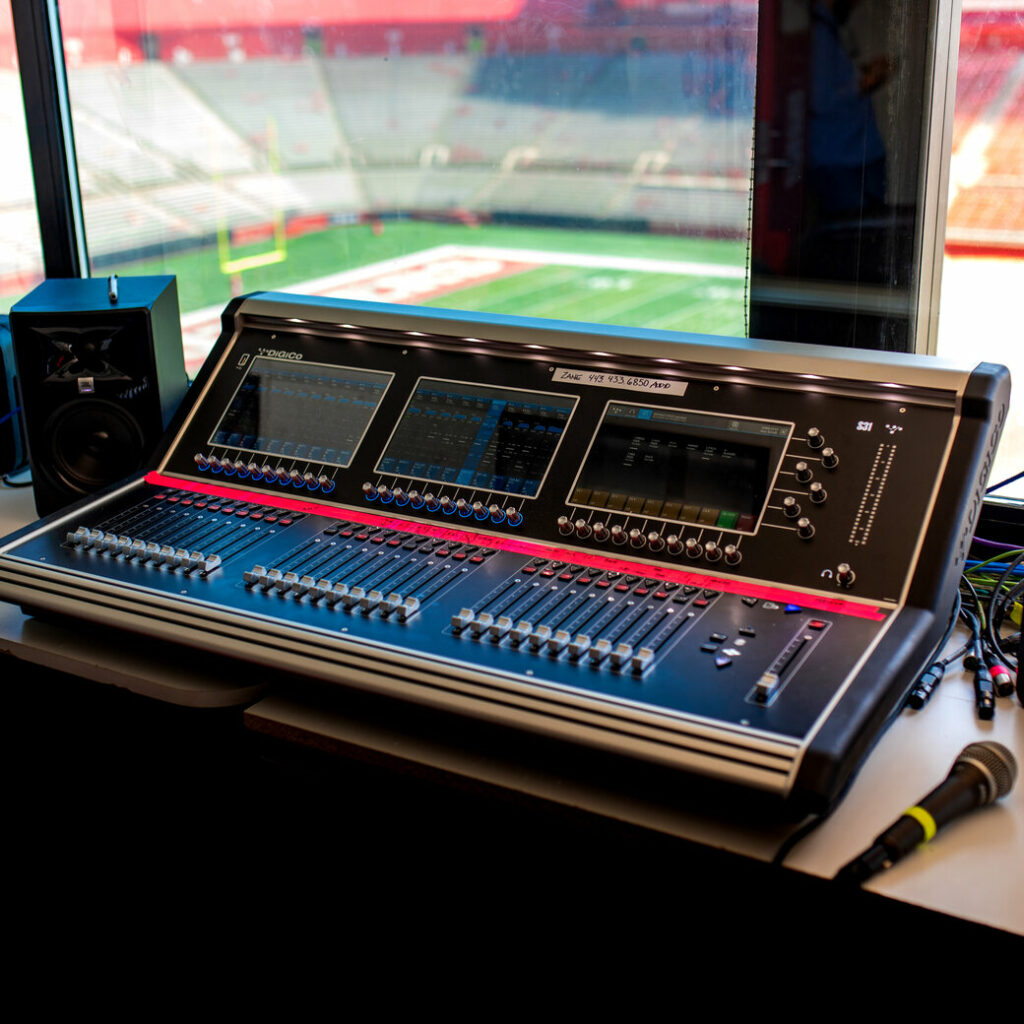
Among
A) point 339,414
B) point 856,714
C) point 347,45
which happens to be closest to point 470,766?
point 856,714

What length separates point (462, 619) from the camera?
4.65 feet

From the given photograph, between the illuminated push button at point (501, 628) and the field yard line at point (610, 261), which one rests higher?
the field yard line at point (610, 261)

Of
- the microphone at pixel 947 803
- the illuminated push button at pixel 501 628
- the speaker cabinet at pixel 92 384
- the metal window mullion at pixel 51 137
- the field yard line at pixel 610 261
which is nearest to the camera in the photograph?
the microphone at pixel 947 803

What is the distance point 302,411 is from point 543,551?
1.77ft

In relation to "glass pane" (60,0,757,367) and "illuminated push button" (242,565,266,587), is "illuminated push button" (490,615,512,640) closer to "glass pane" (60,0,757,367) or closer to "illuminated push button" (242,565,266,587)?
"illuminated push button" (242,565,266,587)

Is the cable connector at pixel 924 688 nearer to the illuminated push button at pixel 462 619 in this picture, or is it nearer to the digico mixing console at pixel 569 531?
the digico mixing console at pixel 569 531

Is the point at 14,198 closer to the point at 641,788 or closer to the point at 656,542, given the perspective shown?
the point at 656,542

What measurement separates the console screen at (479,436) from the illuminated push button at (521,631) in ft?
1.06

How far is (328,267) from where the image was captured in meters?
3.19

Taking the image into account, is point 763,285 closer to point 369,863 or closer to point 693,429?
point 693,429

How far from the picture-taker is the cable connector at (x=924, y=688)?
4.77ft

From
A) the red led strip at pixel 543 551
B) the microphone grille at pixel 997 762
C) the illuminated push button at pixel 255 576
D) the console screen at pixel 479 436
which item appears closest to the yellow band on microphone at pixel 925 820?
the microphone grille at pixel 997 762

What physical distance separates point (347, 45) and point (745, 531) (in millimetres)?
1840

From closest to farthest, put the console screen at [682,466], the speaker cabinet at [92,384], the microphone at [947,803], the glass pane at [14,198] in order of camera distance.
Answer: the microphone at [947,803]
the console screen at [682,466]
the speaker cabinet at [92,384]
the glass pane at [14,198]
